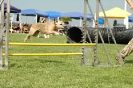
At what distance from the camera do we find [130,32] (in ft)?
58.7

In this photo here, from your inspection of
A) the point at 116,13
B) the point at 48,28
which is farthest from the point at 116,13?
the point at 48,28

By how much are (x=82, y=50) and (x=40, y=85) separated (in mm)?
2720

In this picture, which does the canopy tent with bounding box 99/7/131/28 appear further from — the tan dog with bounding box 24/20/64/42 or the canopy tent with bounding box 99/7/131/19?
the tan dog with bounding box 24/20/64/42

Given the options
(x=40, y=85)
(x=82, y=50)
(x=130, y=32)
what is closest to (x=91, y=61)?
(x=82, y=50)

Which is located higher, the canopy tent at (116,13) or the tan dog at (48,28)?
the canopy tent at (116,13)

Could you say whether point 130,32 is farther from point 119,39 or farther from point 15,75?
point 15,75

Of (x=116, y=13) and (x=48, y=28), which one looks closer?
(x=48, y=28)

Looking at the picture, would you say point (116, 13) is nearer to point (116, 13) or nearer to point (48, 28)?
point (116, 13)

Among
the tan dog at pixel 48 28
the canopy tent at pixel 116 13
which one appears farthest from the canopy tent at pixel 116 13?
the tan dog at pixel 48 28

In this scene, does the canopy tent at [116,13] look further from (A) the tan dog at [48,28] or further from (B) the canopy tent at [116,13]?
(A) the tan dog at [48,28]

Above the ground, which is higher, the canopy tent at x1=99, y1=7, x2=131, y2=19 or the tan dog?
the canopy tent at x1=99, y1=7, x2=131, y2=19

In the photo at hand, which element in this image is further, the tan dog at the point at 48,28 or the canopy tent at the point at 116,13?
the canopy tent at the point at 116,13

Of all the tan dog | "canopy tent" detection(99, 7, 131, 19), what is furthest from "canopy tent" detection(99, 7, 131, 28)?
the tan dog

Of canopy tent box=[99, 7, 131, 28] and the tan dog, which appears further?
canopy tent box=[99, 7, 131, 28]
